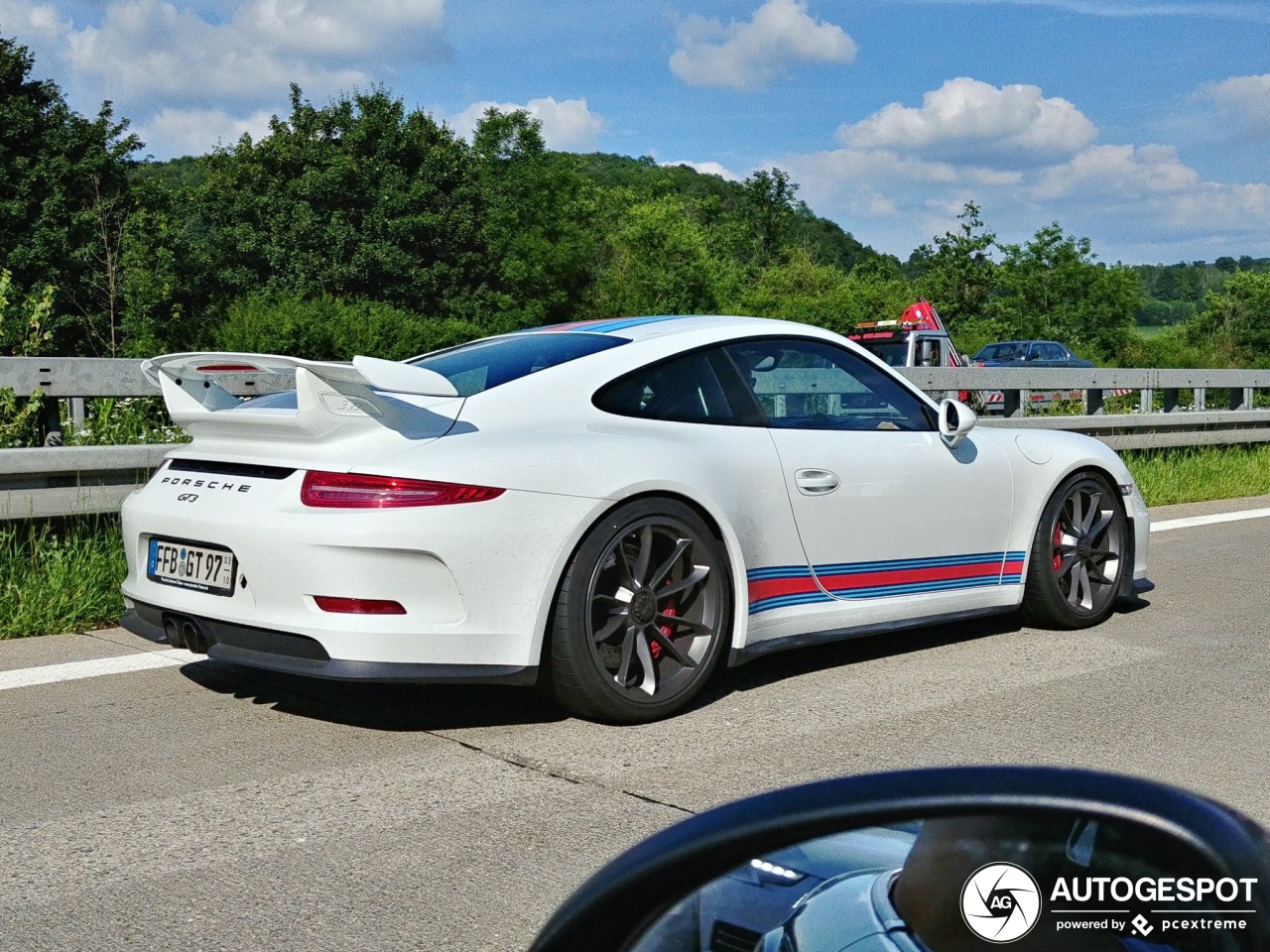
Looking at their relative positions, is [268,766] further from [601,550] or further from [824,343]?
[824,343]

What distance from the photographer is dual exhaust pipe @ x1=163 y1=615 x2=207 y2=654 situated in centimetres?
439

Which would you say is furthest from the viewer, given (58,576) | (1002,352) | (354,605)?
(1002,352)

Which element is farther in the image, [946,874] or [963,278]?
[963,278]

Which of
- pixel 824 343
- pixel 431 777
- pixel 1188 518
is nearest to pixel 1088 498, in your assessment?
pixel 824 343

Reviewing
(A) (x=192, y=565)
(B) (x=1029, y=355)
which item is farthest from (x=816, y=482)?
(B) (x=1029, y=355)

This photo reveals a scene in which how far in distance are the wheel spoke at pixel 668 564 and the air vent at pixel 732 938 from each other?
3458mm

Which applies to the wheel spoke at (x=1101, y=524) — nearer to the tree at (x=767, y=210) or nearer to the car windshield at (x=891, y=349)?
the car windshield at (x=891, y=349)

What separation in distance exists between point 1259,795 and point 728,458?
1929 millimetres

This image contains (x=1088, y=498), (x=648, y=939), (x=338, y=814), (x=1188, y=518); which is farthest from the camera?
(x=1188, y=518)

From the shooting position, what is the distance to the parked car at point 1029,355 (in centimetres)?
3519

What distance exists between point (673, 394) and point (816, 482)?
623 mm

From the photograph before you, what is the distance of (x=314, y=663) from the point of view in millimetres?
4113

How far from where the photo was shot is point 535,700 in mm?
4875

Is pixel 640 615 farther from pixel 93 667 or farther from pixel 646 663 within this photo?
pixel 93 667
